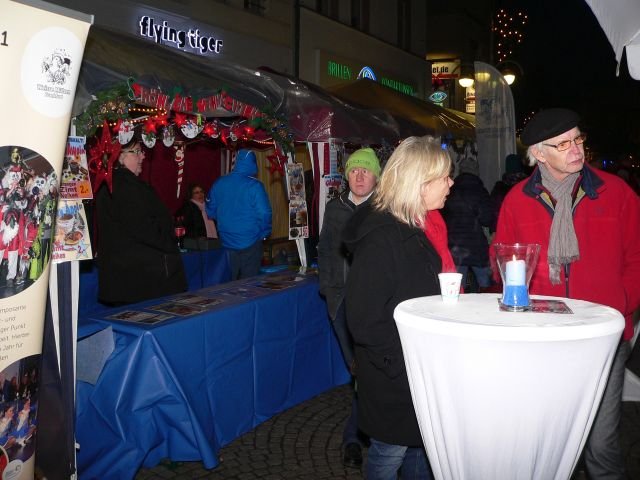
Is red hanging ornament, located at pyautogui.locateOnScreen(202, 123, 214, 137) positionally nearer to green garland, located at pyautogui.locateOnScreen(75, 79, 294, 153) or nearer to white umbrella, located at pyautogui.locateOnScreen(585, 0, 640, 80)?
green garland, located at pyautogui.locateOnScreen(75, 79, 294, 153)

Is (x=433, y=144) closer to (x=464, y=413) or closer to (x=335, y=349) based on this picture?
(x=464, y=413)

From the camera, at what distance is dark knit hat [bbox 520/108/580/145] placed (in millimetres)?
2818

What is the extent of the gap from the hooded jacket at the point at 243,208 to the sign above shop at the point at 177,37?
4247mm

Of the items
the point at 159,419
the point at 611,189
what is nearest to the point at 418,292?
the point at 611,189

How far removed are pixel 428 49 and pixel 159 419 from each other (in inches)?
954

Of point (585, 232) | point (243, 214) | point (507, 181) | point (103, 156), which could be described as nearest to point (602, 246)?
point (585, 232)

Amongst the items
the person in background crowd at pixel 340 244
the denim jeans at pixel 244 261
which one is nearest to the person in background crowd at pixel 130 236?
the person in background crowd at pixel 340 244

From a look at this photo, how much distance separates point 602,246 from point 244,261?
432 centimetres

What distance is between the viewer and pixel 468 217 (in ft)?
23.1

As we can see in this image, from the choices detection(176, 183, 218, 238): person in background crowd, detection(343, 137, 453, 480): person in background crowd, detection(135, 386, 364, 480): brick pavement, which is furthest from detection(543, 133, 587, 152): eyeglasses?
detection(176, 183, 218, 238): person in background crowd

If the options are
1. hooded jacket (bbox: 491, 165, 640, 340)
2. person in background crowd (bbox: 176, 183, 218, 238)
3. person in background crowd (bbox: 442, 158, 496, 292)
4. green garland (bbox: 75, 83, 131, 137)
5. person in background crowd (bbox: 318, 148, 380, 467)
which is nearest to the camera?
hooded jacket (bbox: 491, 165, 640, 340)

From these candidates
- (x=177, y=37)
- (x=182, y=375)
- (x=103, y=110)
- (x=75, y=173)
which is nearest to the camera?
(x=75, y=173)

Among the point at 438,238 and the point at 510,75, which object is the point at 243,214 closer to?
the point at 438,238

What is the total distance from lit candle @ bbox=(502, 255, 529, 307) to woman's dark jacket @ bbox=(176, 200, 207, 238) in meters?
6.31
